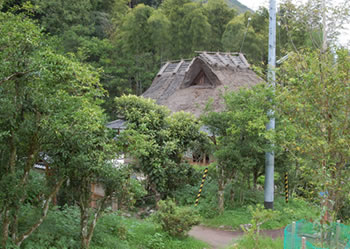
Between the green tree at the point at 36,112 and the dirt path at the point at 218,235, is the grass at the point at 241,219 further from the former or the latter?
the green tree at the point at 36,112

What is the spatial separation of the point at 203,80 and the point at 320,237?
55.2 feet

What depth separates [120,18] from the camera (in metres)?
32.9

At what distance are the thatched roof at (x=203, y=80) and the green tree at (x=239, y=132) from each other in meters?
7.72

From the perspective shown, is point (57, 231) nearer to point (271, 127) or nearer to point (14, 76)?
point (14, 76)

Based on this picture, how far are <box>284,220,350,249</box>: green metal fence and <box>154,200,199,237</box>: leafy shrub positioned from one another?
2765 mm

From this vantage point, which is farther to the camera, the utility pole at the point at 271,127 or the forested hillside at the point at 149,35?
the forested hillside at the point at 149,35

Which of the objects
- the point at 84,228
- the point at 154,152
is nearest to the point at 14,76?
the point at 84,228

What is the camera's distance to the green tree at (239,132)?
1035 cm

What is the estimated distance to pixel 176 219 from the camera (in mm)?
8875

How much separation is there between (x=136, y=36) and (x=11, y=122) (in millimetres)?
25727

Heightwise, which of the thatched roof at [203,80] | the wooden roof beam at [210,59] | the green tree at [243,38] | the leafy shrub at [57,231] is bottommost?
the leafy shrub at [57,231]

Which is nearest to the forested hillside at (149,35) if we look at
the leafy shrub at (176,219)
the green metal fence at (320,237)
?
the leafy shrub at (176,219)

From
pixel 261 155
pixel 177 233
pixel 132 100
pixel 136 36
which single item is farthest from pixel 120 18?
pixel 177 233

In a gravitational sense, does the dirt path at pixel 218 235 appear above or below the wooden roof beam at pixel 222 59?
below
